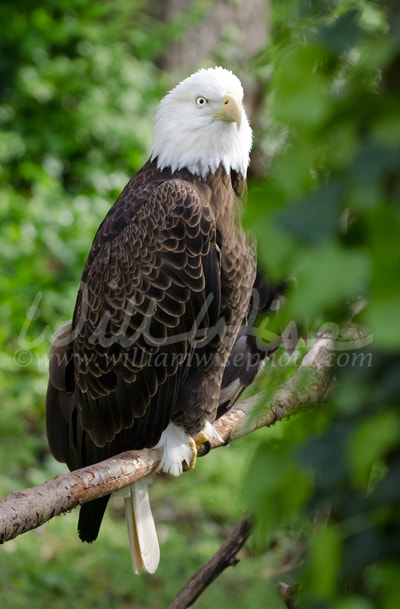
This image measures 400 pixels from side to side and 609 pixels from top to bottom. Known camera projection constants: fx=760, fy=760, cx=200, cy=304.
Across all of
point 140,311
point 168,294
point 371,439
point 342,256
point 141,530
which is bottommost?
point 141,530

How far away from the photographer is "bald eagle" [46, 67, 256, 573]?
2.84 metres

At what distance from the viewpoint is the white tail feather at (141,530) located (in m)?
3.43

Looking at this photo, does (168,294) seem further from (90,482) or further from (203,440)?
(90,482)

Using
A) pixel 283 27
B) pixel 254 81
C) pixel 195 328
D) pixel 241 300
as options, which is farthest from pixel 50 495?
pixel 254 81

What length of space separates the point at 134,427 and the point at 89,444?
8.9 inches

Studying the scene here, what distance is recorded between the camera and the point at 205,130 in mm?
3041

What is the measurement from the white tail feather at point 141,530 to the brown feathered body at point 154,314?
0.29m

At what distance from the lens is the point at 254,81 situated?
284 inches

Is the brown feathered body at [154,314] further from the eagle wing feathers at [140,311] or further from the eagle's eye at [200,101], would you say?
the eagle's eye at [200,101]

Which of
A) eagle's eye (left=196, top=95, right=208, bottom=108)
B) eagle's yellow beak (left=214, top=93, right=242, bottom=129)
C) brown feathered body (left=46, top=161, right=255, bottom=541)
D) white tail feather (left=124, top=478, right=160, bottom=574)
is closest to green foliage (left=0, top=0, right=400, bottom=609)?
brown feathered body (left=46, top=161, right=255, bottom=541)

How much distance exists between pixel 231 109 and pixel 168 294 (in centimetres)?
74

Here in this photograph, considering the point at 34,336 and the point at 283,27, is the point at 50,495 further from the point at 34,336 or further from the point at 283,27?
the point at 34,336

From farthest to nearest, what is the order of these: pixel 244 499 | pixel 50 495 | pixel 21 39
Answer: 1. pixel 21 39
2. pixel 50 495
3. pixel 244 499

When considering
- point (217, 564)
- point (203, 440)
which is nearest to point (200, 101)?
point (203, 440)
